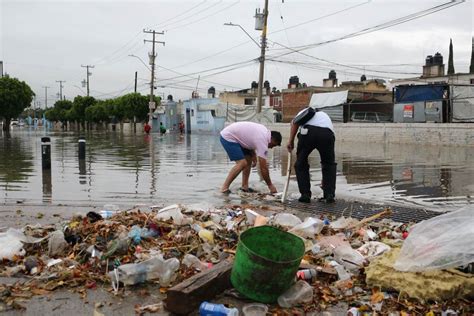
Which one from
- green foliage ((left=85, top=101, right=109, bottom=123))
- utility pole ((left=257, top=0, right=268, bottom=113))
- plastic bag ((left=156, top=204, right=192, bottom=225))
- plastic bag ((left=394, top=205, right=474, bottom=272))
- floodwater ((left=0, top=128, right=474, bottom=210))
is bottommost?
floodwater ((left=0, top=128, right=474, bottom=210))

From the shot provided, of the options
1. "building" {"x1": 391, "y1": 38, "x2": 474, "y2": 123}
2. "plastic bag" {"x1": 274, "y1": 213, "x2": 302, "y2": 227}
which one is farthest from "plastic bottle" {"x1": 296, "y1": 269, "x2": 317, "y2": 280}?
"building" {"x1": 391, "y1": 38, "x2": 474, "y2": 123}

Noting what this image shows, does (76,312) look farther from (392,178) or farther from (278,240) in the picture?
(392,178)

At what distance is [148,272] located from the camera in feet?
11.8

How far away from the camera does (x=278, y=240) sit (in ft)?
11.8

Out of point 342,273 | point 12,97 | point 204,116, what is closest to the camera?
point 342,273

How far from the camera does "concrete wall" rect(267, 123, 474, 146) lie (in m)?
18.9

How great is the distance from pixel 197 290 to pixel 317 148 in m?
4.22

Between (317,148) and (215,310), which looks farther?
(317,148)

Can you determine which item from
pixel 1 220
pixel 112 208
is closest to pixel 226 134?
pixel 112 208

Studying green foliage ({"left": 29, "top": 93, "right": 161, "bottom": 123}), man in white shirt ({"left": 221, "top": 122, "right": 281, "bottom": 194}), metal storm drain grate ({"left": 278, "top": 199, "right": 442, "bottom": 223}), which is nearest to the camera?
metal storm drain grate ({"left": 278, "top": 199, "right": 442, "bottom": 223})

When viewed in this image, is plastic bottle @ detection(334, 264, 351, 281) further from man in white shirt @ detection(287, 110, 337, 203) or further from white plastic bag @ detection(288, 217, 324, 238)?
man in white shirt @ detection(287, 110, 337, 203)

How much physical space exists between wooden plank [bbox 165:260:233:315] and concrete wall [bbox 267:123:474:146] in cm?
1762

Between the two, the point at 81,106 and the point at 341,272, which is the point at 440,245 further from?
the point at 81,106

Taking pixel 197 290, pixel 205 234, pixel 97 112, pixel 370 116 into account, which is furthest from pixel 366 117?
pixel 97 112
